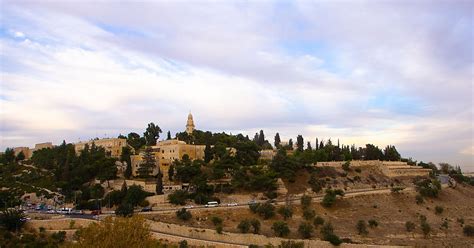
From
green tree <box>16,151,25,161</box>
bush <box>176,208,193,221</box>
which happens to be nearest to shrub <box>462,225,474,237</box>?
bush <box>176,208,193,221</box>

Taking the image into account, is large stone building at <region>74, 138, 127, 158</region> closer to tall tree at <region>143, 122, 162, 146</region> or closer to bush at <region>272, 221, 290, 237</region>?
tall tree at <region>143, 122, 162, 146</region>

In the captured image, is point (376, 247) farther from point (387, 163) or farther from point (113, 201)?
point (387, 163)

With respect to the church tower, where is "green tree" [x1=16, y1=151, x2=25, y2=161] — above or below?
below

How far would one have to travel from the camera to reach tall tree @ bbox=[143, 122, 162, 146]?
83062mm

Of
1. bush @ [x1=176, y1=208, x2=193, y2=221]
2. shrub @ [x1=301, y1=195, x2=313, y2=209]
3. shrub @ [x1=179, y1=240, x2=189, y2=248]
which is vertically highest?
shrub @ [x1=301, y1=195, x2=313, y2=209]

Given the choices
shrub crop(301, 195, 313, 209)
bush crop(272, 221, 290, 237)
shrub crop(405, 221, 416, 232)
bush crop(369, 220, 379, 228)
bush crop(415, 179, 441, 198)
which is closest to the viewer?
bush crop(272, 221, 290, 237)

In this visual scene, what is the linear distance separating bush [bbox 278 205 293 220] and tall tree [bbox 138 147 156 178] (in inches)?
865

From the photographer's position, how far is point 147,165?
A: 212ft

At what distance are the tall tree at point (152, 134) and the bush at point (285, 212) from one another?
38101mm

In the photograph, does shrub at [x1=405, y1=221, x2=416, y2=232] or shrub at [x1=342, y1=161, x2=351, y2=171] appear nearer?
shrub at [x1=405, y1=221, x2=416, y2=232]

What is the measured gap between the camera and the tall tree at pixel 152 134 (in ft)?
273

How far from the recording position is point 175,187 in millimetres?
58406

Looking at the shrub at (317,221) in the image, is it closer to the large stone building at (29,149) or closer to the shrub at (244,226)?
the shrub at (244,226)

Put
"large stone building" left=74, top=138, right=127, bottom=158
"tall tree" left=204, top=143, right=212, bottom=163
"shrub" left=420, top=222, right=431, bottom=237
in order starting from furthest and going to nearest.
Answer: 1. "large stone building" left=74, top=138, right=127, bottom=158
2. "tall tree" left=204, top=143, right=212, bottom=163
3. "shrub" left=420, top=222, right=431, bottom=237
